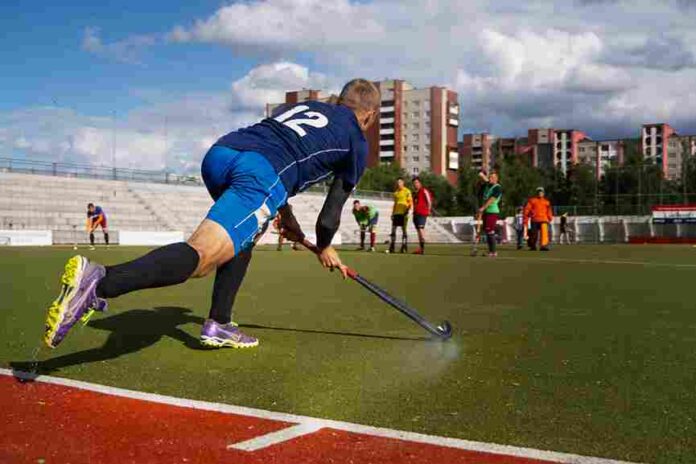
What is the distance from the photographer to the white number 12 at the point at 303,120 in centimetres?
427

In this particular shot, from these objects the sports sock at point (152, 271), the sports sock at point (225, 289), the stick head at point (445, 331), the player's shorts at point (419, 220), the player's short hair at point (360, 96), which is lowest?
the stick head at point (445, 331)

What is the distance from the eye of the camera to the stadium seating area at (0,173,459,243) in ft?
127

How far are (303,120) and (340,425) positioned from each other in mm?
2010

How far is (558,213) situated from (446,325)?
53.7 m

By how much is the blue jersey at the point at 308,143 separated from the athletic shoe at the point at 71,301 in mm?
1151

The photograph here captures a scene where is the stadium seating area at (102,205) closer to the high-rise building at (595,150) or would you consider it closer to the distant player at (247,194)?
the distant player at (247,194)

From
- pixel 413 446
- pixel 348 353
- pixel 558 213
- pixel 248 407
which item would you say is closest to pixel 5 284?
pixel 348 353

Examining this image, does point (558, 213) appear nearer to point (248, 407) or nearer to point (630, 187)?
point (630, 187)

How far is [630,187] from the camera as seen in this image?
71.8 m

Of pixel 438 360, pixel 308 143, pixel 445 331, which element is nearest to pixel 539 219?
pixel 445 331

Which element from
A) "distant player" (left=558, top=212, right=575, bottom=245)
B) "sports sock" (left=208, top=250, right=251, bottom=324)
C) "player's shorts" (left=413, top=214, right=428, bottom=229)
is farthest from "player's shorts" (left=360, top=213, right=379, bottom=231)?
"sports sock" (left=208, top=250, right=251, bottom=324)

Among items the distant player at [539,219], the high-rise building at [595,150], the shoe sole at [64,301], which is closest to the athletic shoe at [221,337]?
the shoe sole at [64,301]

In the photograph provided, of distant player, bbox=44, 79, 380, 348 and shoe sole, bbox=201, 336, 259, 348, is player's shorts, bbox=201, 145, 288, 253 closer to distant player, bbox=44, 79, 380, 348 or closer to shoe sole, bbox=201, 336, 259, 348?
distant player, bbox=44, 79, 380, 348

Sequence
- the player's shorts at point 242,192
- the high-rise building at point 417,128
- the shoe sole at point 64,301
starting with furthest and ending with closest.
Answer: the high-rise building at point 417,128 → the player's shorts at point 242,192 → the shoe sole at point 64,301
